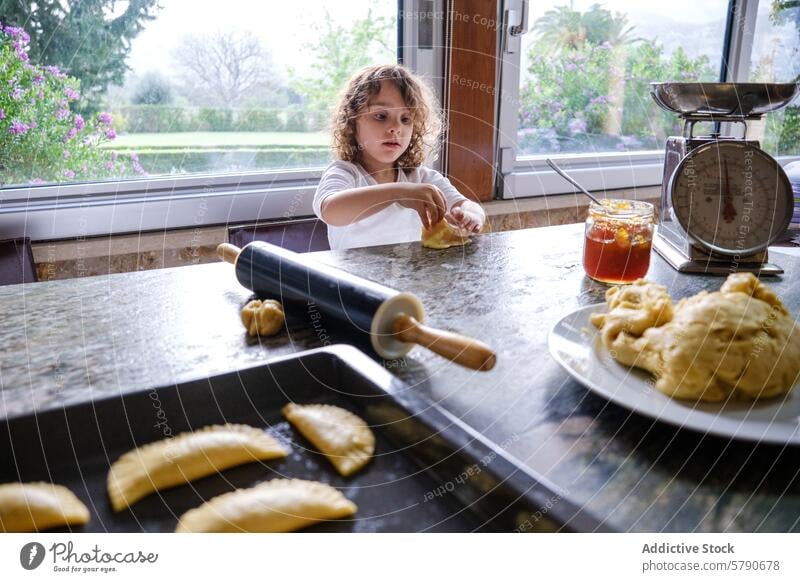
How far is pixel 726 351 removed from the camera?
420 millimetres

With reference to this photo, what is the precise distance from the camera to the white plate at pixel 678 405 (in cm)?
38

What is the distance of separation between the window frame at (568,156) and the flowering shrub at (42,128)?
1.05 metres

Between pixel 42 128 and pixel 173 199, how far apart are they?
30cm

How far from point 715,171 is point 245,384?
692 mm

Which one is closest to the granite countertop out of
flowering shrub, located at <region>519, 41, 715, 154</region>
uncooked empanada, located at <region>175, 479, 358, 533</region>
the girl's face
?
uncooked empanada, located at <region>175, 479, 358, 533</region>

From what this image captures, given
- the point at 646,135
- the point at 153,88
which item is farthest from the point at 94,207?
the point at 646,135

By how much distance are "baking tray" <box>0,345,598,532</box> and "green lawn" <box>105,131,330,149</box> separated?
3.77 ft

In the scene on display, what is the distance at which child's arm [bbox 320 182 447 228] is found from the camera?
0.97m

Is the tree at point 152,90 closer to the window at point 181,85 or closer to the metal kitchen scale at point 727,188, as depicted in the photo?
the window at point 181,85

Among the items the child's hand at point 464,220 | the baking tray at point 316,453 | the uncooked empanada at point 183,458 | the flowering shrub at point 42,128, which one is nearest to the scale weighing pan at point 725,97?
the child's hand at point 464,220

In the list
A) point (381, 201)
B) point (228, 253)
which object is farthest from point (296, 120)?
point (228, 253)

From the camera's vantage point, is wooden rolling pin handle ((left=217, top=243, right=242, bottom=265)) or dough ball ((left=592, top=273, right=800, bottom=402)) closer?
dough ball ((left=592, top=273, right=800, bottom=402))

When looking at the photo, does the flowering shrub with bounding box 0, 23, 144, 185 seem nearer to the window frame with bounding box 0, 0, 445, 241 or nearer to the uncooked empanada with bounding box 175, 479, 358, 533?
the window frame with bounding box 0, 0, 445, 241

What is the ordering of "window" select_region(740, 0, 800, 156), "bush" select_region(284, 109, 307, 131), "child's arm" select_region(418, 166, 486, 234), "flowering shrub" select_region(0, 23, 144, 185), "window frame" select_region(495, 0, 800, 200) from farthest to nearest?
1. "window" select_region(740, 0, 800, 156)
2. "window frame" select_region(495, 0, 800, 200)
3. "bush" select_region(284, 109, 307, 131)
4. "flowering shrub" select_region(0, 23, 144, 185)
5. "child's arm" select_region(418, 166, 486, 234)
